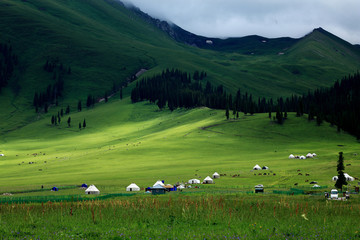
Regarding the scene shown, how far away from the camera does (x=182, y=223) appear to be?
86.0ft

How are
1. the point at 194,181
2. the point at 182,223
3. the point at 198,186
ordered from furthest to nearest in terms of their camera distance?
the point at 194,181 → the point at 198,186 → the point at 182,223

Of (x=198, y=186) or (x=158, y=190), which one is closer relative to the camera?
(x=158, y=190)

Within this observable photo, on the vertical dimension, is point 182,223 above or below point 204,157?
below

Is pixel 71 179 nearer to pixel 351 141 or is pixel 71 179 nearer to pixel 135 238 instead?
pixel 135 238

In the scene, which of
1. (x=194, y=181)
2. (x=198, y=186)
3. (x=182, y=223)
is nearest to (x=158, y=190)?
(x=198, y=186)

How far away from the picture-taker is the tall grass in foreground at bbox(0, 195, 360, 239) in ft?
72.9

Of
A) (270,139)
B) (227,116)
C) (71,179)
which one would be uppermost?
(227,116)

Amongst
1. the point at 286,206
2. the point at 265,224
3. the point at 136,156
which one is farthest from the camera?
the point at 136,156

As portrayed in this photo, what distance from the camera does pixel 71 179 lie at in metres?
94.6

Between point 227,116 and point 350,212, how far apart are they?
163891 mm

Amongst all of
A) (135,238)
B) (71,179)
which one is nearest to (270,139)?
(71,179)

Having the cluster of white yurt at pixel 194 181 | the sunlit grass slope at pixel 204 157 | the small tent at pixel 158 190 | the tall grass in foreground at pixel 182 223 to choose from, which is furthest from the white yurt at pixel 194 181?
the tall grass in foreground at pixel 182 223

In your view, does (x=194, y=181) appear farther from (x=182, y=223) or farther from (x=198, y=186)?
(x=182, y=223)

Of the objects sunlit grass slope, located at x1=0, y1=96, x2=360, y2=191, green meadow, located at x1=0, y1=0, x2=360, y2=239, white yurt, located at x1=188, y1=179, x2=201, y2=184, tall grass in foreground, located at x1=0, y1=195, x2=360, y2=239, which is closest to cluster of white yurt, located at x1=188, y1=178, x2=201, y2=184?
white yurt, located at x1=188, y1=179, x2=201, y2=184
